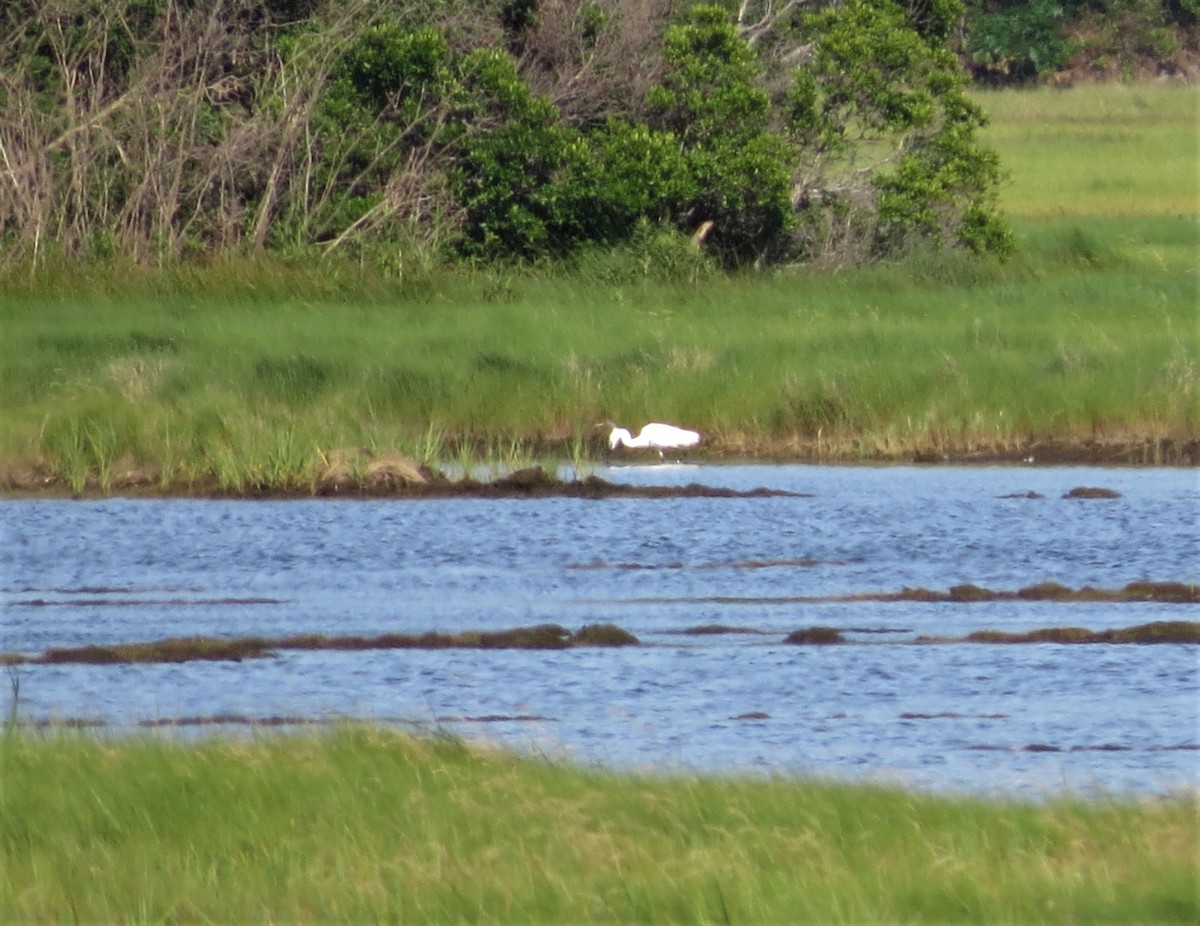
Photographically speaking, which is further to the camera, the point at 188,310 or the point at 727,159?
the point at 727,159

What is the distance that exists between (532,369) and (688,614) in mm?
6401

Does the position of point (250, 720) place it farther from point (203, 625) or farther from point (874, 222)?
point (874, 222)

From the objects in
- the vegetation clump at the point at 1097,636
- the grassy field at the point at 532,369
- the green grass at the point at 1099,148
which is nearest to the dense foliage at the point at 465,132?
the grassy field at the point at 532,369

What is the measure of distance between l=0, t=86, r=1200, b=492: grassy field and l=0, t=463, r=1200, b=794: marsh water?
1.90ft

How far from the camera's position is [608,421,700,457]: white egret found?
18141mm

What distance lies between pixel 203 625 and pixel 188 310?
30.6 feet

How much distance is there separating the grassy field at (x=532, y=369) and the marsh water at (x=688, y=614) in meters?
0.58

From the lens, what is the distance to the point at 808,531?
15688mm

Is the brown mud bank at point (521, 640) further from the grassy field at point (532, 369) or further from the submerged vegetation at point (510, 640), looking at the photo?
the grassy field at point (532, 369)

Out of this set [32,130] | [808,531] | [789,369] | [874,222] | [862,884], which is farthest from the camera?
[874,222]

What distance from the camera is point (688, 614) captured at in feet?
42.9

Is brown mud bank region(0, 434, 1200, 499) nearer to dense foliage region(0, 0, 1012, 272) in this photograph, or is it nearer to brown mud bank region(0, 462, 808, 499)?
brown mud bank region(0, 462, 808, 499)

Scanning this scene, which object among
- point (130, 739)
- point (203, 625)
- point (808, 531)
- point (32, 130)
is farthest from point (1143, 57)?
point (130, 739)

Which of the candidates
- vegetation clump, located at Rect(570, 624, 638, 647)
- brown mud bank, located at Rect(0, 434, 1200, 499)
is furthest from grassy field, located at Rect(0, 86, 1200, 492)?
vegetation clump, located at Rect(570, 624, 638, 647)
